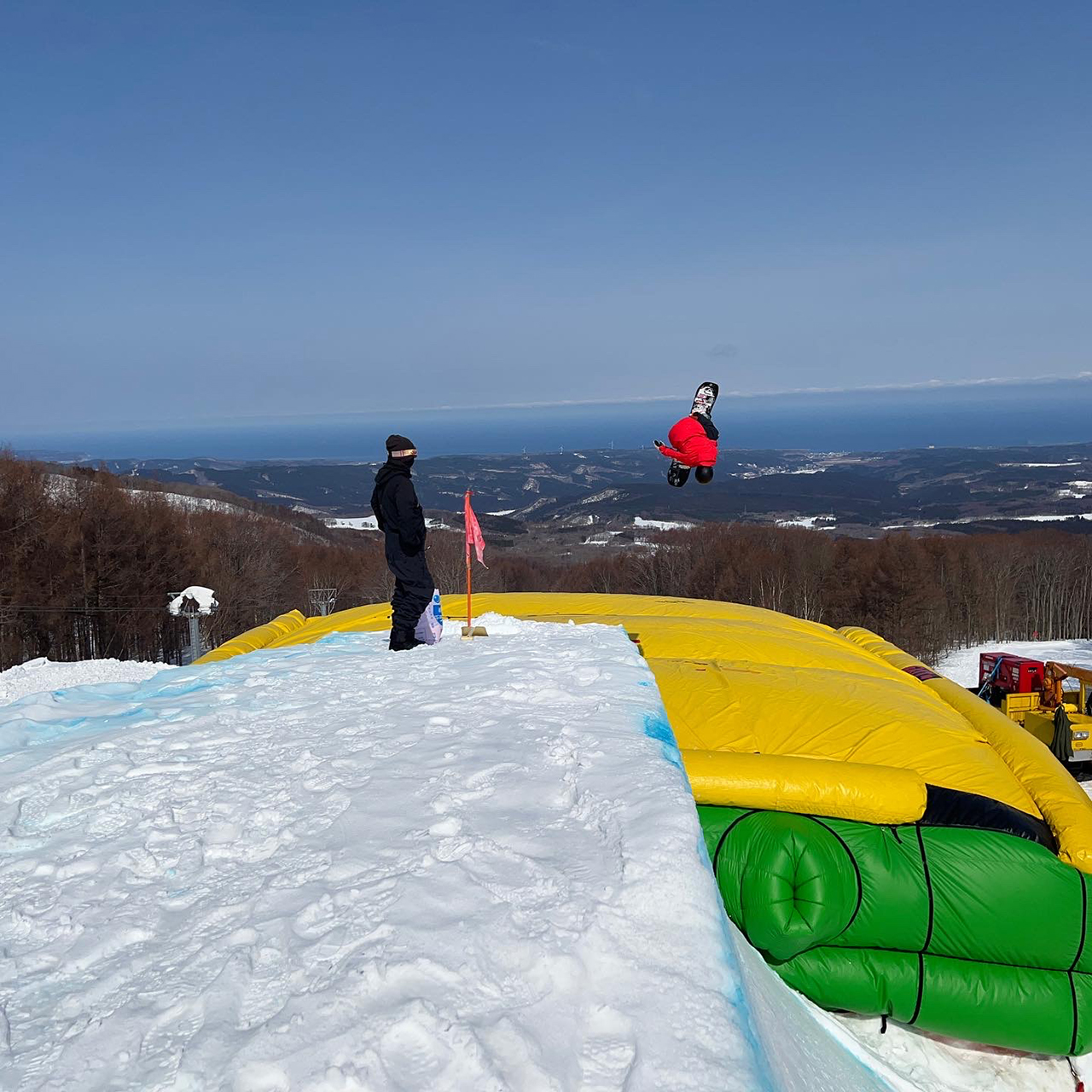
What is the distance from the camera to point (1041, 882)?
4906 mm

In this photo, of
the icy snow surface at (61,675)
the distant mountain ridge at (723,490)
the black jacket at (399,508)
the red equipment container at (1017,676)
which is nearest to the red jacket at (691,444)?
the black jacket at (399,508)

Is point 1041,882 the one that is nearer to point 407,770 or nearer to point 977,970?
point 977,970

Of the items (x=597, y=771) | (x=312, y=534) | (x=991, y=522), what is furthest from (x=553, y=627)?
(x=991, y=522)

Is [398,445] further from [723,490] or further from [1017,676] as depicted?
[723,490]

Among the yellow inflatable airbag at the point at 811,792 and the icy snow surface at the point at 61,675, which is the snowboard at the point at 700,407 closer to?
the yellow inflatable airbag at the point at 811,792

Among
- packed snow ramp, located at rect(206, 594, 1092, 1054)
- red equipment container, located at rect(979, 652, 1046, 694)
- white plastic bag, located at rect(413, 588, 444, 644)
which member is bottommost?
red equipment container, located at rect(979, 652, 1046, 694)

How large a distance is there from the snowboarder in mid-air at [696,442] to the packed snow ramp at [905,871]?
3260 mm

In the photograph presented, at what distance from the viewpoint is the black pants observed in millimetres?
6520

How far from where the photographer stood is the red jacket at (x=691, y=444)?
26.6 ft

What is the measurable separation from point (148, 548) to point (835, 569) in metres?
38.6

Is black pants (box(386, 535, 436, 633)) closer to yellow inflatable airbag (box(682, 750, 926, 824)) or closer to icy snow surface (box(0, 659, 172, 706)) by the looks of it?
yellow inflatable airbag (box(682, 750, 926, 824))

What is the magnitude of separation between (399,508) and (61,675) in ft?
32.8

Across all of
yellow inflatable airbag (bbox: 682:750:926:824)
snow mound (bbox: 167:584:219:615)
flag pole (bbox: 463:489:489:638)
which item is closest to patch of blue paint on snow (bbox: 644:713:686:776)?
yellow inflatable airbag (bbox: 682:750:926:824)

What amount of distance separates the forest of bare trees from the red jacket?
26820 millimetres
